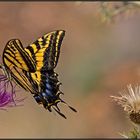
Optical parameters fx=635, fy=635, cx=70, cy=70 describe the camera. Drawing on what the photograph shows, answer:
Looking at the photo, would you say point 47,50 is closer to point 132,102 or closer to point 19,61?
point 19,61

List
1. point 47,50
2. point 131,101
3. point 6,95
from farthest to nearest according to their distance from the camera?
point 47,50
point 6,95
point 131,101

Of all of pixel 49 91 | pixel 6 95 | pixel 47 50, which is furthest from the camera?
pixel 47 50

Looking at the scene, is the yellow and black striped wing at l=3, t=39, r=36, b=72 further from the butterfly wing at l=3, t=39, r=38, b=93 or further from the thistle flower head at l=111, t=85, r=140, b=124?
the thistle flower head at l=111, t=85, r=140, b=124

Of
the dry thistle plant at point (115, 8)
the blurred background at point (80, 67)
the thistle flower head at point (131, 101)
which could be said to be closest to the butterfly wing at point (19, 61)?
the thistle flower head at point (131, 101)

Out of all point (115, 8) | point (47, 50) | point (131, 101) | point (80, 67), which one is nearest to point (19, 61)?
point (47, 50)

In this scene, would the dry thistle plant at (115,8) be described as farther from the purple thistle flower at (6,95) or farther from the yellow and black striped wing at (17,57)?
the purple thistle flower at (6,95)

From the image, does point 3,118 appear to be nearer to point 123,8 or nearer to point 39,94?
point 123,8

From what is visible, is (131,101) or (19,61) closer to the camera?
(131,101)
